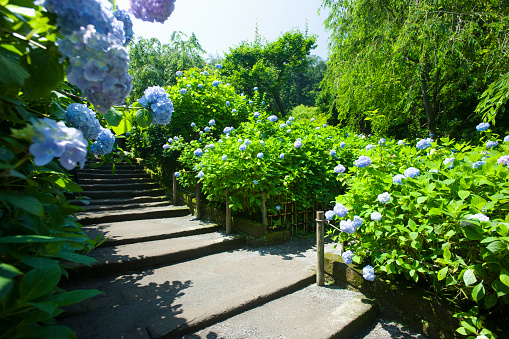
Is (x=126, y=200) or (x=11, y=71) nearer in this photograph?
(x=11, y=71)

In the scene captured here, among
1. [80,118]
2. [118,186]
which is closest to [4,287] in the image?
[80,118]

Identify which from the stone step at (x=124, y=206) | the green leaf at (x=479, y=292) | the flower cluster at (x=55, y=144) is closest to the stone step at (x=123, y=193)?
the stone step at (x=124, y=206)

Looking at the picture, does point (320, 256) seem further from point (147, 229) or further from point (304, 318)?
point (147, 229)

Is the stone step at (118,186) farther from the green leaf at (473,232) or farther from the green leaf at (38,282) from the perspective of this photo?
the green leaf at (473,232)

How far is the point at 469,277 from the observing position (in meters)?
1.79

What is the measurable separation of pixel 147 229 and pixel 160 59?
13048 mm

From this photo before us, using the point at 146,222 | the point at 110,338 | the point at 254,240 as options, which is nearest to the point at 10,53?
the point at 110,338

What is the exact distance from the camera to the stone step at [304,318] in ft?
7.05

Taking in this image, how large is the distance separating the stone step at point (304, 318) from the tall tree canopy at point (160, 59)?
12230mm

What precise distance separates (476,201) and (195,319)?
2.30 m

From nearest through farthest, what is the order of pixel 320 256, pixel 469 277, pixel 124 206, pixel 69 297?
pixel 69 297
pixel 469 277
pixel 320 256
pixel 124 206

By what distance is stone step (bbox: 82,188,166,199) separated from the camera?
6.04m

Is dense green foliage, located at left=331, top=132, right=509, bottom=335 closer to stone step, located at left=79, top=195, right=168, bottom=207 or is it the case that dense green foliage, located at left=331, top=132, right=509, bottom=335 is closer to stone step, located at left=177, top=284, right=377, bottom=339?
stone step, located at left=177, top=284, right=377, bottom=339

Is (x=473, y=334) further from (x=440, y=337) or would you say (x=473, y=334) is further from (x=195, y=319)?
(x=195, y=319)
